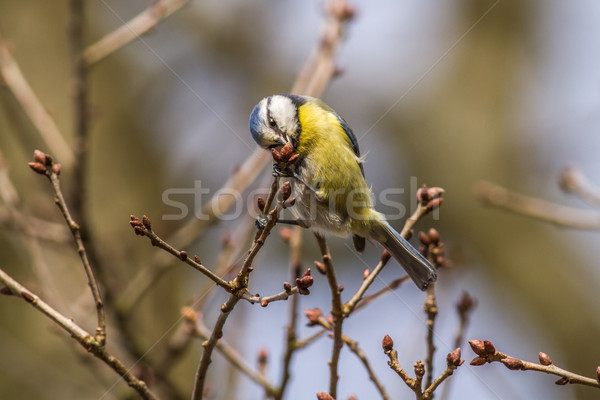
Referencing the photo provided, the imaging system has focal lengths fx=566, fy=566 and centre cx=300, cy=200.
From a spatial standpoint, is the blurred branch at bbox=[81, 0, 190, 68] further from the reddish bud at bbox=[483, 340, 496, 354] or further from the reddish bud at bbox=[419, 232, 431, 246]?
the reddish bud at bbox=[483, 340, 496, 354]

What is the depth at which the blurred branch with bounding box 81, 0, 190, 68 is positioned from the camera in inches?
92.2

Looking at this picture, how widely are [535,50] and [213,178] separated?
3.76m

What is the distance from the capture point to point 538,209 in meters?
2.54

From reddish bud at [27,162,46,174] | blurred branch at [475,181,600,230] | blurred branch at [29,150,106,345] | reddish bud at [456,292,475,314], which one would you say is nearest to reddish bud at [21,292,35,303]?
blurred branch at [29,150,106,345]

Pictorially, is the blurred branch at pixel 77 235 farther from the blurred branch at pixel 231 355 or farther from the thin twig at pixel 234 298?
the blurred branch at pixel 231 355

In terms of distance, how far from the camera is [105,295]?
99.9 inches

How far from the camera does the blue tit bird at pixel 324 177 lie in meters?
2.44

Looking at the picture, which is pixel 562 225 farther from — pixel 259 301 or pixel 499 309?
pixel 499 309

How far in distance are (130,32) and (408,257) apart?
158 cm

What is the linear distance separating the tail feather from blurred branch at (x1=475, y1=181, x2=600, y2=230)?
1.67 feet

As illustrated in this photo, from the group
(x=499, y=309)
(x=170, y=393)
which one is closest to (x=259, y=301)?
(x=170, y=393)

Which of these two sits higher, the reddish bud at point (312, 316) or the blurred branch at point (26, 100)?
the blurred branch at point (26, 100)

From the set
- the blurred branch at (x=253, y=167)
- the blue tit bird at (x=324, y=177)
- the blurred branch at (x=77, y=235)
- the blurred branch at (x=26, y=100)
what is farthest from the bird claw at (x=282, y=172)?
the blurred branch at (x=26, y=100)

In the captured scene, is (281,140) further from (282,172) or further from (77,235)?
(77,235)
